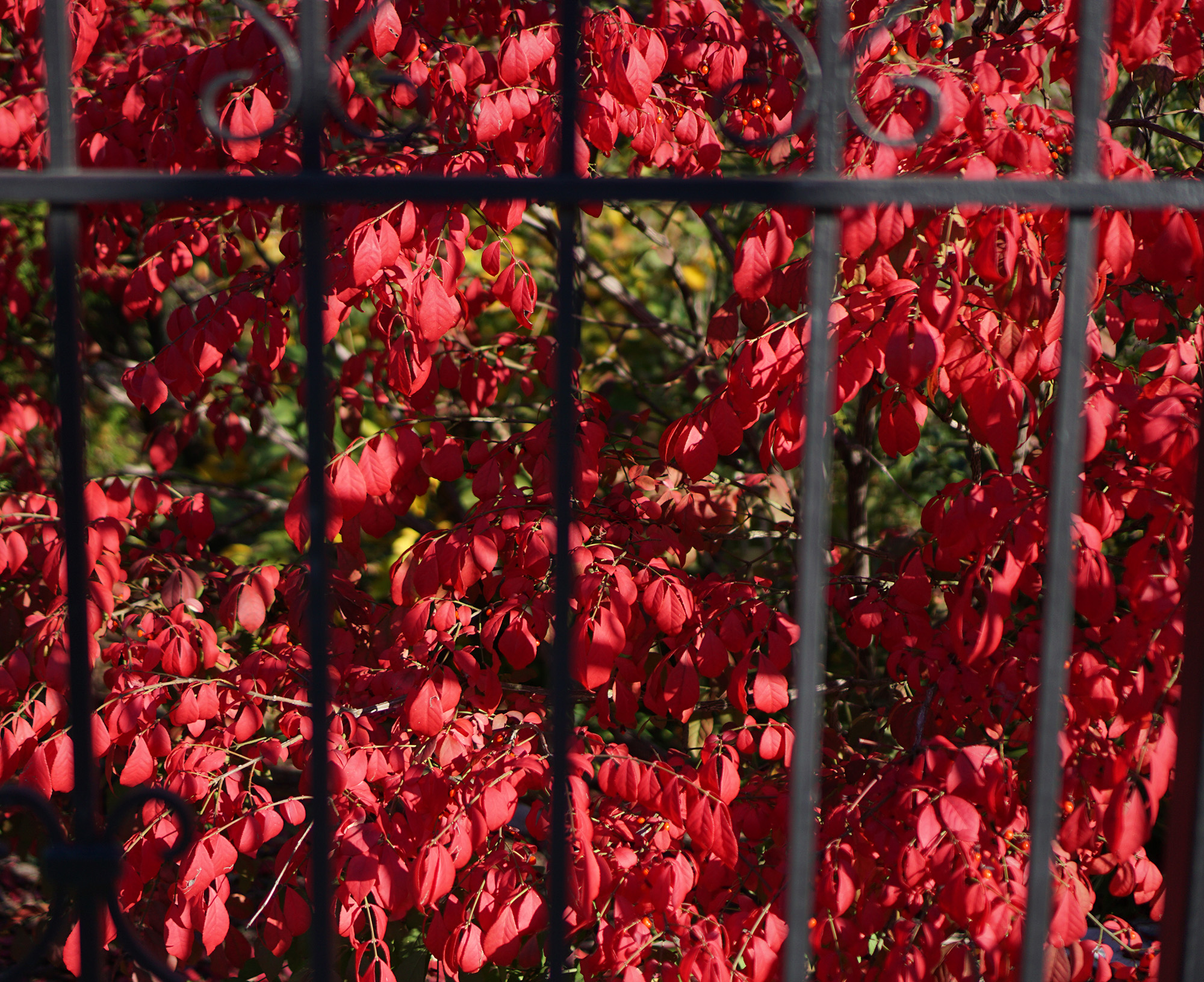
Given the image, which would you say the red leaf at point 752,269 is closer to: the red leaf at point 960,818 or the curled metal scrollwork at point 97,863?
the red leaf at point 960,818

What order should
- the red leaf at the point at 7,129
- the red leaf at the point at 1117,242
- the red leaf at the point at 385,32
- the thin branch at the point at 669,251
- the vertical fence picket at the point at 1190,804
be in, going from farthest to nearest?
1. the thin branch at the point at 669,251
2. the red leaf at the point at 7,129
3. the red leaf at the point at 385,32
4. the red leaf at the point at 1117,242
5. the vertical fence picket at the point at 1190,804

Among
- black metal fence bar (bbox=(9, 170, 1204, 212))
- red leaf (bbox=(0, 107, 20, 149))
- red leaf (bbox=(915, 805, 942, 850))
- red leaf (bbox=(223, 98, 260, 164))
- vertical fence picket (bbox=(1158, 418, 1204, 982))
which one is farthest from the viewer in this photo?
red leaf (bbox=(0, 107, 20, 149))

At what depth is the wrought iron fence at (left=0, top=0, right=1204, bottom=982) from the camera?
44.0 inches

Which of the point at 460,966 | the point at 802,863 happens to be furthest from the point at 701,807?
the point at 802,863

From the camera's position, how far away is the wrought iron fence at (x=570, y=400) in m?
1.12

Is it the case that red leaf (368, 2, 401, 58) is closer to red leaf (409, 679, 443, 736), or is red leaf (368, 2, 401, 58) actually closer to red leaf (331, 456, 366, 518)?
red leaf (409, 679, 443, 736)

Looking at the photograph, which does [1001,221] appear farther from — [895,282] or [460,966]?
[460,966]

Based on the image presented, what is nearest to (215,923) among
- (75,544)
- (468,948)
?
(468,948)

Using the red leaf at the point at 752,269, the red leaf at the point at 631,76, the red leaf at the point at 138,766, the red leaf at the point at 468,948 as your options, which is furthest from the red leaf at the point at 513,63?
the red leaf at the point at 468,948

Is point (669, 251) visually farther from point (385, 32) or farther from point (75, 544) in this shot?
point (75, 544)

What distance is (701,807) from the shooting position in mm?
1905

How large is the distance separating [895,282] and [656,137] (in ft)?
2.23

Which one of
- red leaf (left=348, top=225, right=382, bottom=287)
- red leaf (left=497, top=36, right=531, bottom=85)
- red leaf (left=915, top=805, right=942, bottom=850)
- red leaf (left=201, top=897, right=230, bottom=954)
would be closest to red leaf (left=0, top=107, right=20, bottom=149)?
red leaf (left=348, top=225, right=382, bottom=287)

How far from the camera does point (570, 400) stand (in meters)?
1.17
